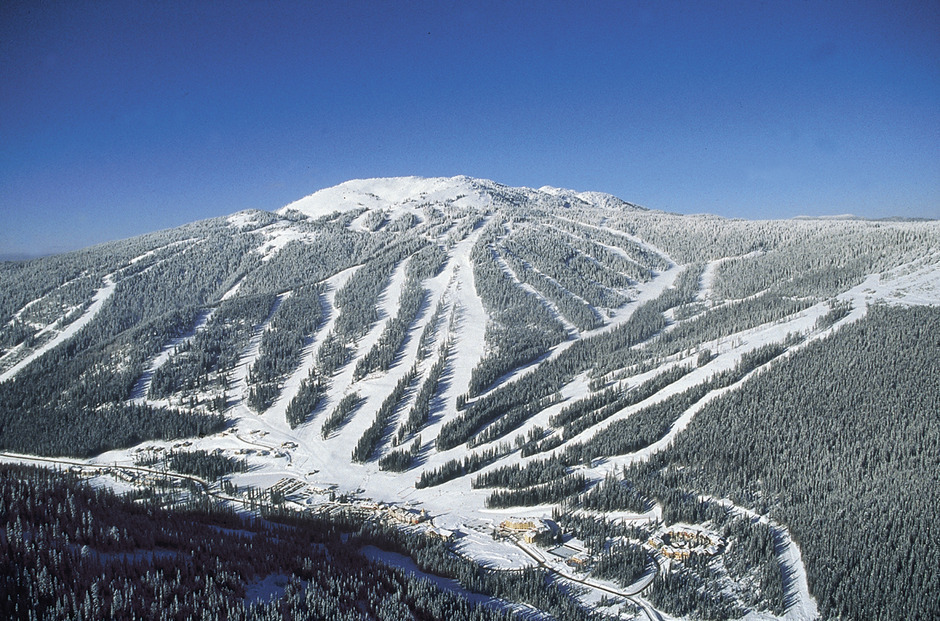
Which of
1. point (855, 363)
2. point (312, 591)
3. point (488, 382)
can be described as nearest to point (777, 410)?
point (855, 363)

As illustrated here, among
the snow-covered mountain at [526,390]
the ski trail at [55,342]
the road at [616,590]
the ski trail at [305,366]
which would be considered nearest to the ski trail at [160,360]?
the snow-covered mountain at [526,390]

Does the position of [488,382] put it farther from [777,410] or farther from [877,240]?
[877,240]

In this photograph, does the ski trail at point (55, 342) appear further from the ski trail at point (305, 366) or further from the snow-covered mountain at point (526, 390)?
the ski trail at point (305, 366)

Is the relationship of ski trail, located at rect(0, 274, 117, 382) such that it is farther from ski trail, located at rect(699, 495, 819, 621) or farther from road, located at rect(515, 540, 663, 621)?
ski trail, located at rect(699, 495, 819, 621)

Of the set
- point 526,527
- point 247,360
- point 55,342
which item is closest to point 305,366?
point 247,360

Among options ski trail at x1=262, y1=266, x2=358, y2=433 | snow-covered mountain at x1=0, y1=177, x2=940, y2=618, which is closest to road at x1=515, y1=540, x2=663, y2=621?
snow-covered mountain at x1=0, y1=177, x2=940, y2=618
